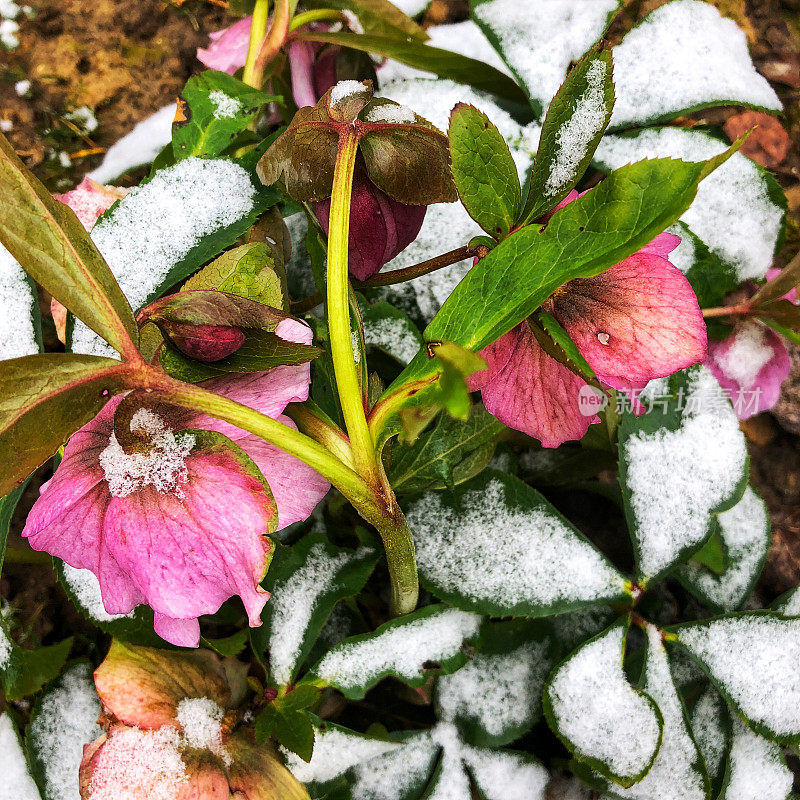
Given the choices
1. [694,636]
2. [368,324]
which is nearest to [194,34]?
[368,324]

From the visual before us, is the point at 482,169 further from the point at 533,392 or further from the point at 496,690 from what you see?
the point at 496,690

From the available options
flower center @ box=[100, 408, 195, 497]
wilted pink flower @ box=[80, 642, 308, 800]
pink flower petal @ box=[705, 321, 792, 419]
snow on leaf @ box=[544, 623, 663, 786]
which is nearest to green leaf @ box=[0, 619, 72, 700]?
wilted pink flower @ box=[80, 642, 308, 800]

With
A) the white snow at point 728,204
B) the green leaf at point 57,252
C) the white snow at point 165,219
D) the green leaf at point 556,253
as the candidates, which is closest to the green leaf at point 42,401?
the green leaf at point 57,252

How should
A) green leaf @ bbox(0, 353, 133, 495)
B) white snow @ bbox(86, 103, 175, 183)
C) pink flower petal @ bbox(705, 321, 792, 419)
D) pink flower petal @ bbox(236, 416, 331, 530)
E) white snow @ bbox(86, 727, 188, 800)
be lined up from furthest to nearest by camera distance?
white snow @ bbox(86, 103, 175, 183) → pink flower petal @ bbox(705, 321, 792, 419) → white snow @ bbox(86, 727, 188, 800) → pink flower petal @ bbox(236, 416, 331, 530) → green leaf @ bbox(0, 353, 133, 495)

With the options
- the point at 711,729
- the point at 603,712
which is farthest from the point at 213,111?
the point at 711,729

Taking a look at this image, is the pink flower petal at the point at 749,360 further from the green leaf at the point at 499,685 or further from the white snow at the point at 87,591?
the white snow at the point at 87,591

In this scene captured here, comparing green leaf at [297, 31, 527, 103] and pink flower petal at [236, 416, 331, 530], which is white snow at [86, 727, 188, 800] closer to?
pink flower petal at [236, 416, 331, 530]

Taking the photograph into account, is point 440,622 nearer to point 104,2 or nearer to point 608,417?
point 608,417
